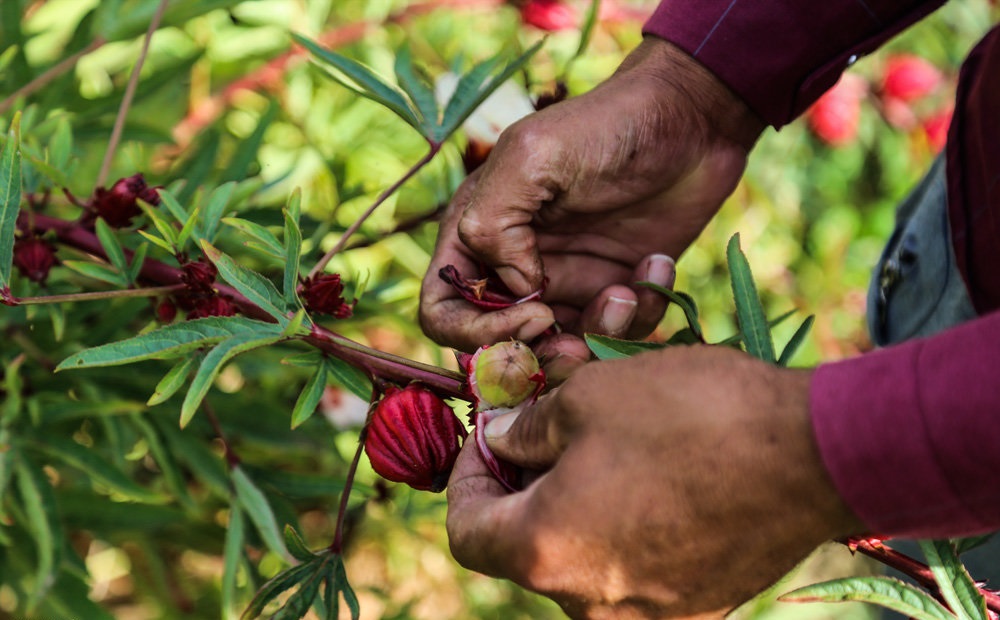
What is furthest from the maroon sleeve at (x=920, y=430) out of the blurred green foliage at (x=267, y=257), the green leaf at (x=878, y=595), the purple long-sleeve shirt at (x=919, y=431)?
the blurred green foliage at (x=267, y=257)

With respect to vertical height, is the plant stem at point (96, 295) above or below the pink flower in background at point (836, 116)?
above

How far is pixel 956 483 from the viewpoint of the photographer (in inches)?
20.2

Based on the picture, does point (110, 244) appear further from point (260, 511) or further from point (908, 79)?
point (908, 79)

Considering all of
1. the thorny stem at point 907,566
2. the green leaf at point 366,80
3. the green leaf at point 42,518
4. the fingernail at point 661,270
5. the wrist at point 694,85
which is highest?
the wrist at point 694,85

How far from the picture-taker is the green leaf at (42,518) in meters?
0.99

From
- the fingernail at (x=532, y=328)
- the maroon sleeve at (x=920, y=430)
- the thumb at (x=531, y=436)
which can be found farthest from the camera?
the fingernail at (x=532, y=328)

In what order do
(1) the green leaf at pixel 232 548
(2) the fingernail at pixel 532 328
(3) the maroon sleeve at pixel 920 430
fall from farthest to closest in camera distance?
(1) the green leaf at pixel 232 548 < (2) the fingernail at pixel 532 328 < (3) the maroon sleeve at pixel 920 430

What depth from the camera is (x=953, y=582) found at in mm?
709

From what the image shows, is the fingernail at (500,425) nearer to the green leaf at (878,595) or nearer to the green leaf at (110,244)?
the green leaf at (878,595)

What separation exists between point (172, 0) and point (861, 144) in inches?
76.7

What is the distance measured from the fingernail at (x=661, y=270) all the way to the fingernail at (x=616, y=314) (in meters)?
0.05

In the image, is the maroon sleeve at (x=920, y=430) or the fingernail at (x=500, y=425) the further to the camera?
the fingernail at (x=500, y=425)

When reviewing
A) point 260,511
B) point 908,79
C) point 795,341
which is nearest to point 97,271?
point 260,511

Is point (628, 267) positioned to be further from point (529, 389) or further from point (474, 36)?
point (474, 36)
